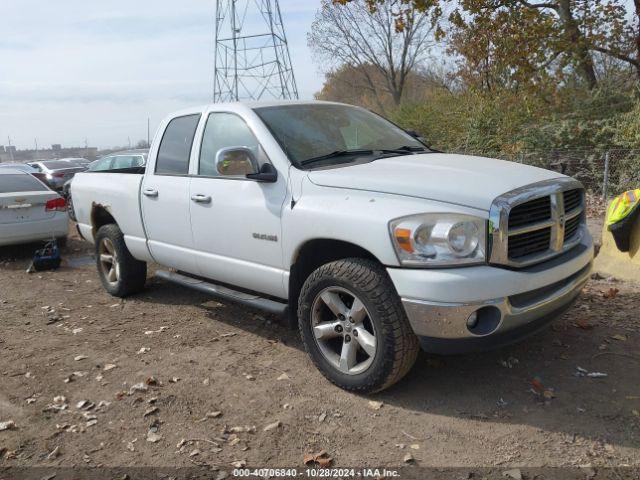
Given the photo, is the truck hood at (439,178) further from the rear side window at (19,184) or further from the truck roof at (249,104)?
the rear side window at (19,184)

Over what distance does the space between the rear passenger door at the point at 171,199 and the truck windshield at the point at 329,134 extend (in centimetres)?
92

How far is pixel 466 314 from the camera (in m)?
3.06

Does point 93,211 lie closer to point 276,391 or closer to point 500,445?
point 276,391

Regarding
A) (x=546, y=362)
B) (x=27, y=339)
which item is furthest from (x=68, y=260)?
(x=546, y=362)

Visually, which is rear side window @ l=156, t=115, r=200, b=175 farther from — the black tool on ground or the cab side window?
the black tool on ground

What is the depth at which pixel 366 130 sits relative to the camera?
4.70 metres

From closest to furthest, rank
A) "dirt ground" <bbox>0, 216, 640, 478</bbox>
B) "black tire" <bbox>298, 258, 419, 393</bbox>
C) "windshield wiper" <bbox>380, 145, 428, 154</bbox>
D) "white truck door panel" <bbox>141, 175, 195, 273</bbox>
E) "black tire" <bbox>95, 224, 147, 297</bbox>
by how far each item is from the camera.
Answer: "dirt ground" <bbox>0, 216, 640, 478</bbox> → "black tire" <bbox>298, 258, 419, 393</bbox> → "windshield wiper" <bbox>380, 145, 428, 154</bbox> → "white truck door panel" <bbox>141, 175, 195, 273</bbox> → "black tire" <bbox>95, 224, 147, 297</bbox>

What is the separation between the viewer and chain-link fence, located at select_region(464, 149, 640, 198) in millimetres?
10852


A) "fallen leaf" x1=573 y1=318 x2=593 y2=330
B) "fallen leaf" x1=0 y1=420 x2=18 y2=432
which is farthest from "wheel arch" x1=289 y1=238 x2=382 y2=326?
"fallen leaf" x1=573 y1=318 x2=593 y2=330

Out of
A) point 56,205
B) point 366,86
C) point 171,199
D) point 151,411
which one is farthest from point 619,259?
point 366,86

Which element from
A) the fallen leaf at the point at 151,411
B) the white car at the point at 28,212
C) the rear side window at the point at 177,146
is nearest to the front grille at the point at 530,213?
the fallen leaf at the point at 151,411

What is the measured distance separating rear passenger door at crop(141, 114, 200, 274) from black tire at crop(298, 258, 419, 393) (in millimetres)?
1619

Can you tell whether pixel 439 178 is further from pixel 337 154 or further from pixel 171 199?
pixel 171 199

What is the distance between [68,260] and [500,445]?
7602mm
